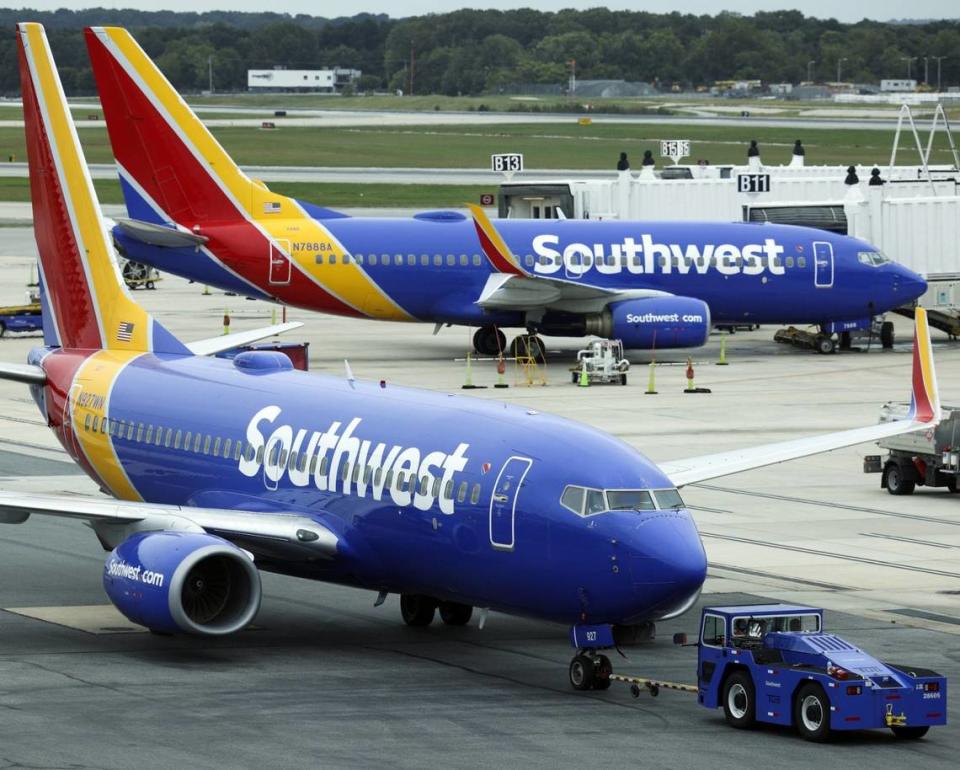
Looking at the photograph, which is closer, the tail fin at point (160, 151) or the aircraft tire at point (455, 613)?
the aircraft tire at point (455, 613)

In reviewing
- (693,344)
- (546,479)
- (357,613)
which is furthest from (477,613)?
(693,344)

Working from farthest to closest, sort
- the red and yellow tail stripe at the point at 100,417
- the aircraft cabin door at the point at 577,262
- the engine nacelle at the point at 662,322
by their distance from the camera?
1. the aircraft cabin door at the point at 577,262
2. the engine nacelle at the point at 662,322
3. the red and yellow tail stripe at the point at 100,417

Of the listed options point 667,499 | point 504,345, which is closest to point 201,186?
point 504,345

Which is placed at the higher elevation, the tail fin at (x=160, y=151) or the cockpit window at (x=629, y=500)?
the tail fin at (x=160, y=151)

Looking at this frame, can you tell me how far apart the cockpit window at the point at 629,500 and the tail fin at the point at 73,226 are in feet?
42.3

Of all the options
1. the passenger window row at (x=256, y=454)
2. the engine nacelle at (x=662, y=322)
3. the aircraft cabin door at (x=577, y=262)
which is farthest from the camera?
the aircraft cabin door at (x=577, y=262)

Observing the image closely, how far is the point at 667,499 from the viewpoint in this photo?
25562 mm

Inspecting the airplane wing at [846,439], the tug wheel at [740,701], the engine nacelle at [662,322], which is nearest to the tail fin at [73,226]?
the airplane wing at [846,439]

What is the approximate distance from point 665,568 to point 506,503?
2.57 m

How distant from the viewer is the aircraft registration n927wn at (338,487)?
25.2 metres

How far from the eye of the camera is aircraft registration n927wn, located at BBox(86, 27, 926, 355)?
2454 inches

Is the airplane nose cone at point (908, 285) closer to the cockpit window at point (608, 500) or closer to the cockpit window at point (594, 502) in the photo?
the cockpit window at point (608, 500)

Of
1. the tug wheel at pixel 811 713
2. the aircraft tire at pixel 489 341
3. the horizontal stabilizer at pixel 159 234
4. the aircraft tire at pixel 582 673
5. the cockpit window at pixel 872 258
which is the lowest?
the aircraft tire at pixel 489 341

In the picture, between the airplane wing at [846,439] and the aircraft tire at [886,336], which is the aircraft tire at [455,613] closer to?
the airplane wing at [846,439]
